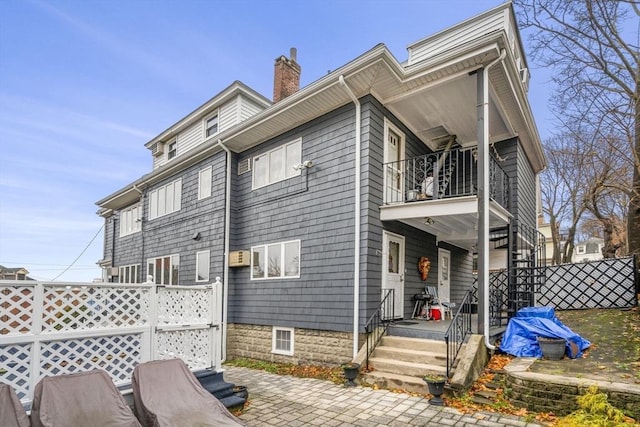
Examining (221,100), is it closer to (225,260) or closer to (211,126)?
(211,126)

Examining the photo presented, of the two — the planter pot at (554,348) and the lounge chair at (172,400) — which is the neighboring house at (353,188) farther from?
the lounge chair at (172,400)

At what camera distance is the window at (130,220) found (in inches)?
637

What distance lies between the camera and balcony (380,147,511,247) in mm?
7461

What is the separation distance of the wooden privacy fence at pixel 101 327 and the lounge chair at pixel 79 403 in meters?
0.41

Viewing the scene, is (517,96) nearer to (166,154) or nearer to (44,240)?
(166,154)

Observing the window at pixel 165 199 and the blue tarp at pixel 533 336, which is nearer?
the blue tarp at pixel 533 336

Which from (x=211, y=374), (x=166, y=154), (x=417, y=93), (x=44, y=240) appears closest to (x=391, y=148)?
(x=417, y=93)

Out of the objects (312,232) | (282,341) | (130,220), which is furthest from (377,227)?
(130,220)

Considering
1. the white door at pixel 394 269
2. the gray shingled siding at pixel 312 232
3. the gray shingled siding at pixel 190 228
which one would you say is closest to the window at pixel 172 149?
the gray shingled siding at pixel 190 228

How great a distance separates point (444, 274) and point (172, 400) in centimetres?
854

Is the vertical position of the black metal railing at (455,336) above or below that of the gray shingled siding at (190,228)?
below

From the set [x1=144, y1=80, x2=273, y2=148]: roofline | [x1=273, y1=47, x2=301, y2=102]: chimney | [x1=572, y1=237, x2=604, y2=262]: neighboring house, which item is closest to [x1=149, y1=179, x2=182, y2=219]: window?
[x1=144, y1=80, x2=273, y2=148]: roofline

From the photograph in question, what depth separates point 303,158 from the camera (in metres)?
9.34

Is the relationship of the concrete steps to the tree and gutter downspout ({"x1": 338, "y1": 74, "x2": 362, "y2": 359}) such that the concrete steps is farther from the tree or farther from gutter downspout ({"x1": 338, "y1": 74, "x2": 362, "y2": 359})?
the tree
